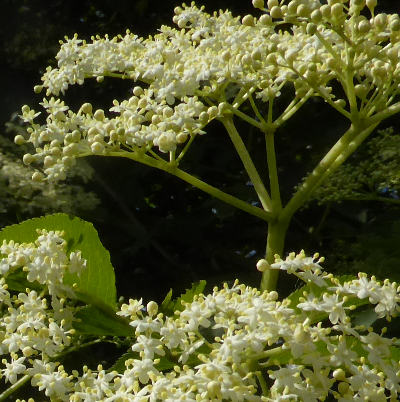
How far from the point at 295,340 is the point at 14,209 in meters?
1.00

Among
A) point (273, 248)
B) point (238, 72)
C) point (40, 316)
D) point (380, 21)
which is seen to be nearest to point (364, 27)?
point (380, 21)

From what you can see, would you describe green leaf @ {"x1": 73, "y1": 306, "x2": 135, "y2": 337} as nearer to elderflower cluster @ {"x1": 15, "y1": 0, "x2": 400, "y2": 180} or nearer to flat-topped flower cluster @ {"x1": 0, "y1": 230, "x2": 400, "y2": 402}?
flat-topped flower cluster @ {"x1": 0, "y1": 230, "x2": 400, "y2": 402}

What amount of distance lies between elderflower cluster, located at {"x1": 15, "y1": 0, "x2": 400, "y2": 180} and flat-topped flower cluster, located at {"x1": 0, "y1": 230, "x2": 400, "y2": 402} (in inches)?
8.2

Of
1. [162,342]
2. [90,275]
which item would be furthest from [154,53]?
[162,342]

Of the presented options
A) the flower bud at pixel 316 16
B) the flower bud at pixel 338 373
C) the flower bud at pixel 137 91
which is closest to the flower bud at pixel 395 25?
the flower bud at pixel 316 16

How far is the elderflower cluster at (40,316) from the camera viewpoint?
932 millimetres

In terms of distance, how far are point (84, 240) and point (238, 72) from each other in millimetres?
326

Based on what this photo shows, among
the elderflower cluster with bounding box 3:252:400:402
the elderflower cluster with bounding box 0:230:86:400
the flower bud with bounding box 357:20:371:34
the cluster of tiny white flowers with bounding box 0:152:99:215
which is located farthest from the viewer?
the cluster of tiny white flowers with bounding box 0:152:99:215

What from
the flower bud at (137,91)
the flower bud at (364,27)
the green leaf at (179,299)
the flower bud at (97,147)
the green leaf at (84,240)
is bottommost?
the green leaf at (179,299)

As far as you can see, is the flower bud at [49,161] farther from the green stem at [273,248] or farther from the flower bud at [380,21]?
the flower bud at [380,21]

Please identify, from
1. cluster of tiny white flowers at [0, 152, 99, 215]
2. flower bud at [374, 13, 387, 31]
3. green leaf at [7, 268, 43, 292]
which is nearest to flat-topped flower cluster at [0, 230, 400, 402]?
green leaf at [7, 268, 43, 292]

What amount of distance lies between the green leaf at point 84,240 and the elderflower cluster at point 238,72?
0.07 metres

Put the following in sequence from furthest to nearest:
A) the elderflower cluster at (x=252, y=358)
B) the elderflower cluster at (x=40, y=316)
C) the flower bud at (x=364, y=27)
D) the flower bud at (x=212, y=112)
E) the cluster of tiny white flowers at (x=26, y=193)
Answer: the cluster of tiny white flowers at (x=26, y=193) < the flower bud at (x=212, y=112) < the flower bud at (x=364, y=27) < the elderflower cluster at (x=40, y=316) < the elderflower cluster at (x=252, y=358)

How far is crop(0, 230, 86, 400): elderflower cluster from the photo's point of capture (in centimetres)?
93
